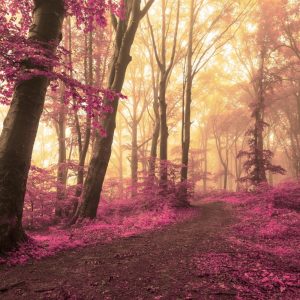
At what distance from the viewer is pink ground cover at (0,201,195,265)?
609 centimetres

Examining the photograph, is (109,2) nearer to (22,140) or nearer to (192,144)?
(22,140)

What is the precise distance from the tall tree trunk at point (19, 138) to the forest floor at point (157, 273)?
94cm

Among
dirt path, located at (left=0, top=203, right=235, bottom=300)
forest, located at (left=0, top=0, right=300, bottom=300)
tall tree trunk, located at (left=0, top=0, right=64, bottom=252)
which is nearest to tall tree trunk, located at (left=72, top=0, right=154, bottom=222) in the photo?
forest, located at (left=0, top=0, right=300, bottom=300)

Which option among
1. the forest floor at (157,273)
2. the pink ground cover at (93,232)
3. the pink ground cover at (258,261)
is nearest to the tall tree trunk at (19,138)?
the pink ground cover at (93,232)

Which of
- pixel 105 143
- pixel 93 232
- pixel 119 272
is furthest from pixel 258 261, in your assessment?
pixel 105 143

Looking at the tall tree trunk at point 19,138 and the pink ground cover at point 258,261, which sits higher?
the tall tree trunk at point 19,138

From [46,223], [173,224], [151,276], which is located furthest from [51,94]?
[151,276]

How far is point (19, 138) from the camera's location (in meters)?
6.09

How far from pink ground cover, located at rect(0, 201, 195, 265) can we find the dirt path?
385 mm

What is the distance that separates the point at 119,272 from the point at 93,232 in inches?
152

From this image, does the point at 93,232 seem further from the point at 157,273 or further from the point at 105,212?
the point at 105,212

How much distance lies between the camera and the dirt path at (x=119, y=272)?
4137 millimetres

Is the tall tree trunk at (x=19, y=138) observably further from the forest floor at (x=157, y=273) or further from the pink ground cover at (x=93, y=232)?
the forest floor at (x=157, y=273)

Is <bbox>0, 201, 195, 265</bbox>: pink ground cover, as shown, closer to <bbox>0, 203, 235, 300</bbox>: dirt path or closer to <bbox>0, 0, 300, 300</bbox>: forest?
<bbox>0, 0, 300, 300</bbox>: forest
